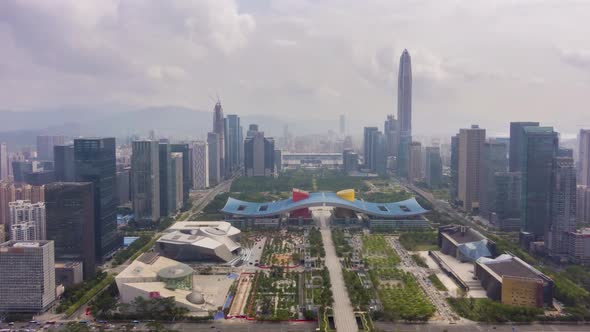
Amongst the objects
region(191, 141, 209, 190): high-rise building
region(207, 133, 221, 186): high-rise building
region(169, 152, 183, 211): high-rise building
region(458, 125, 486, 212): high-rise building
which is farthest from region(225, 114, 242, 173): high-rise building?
region(458, 125, 486, 212): high-rise building

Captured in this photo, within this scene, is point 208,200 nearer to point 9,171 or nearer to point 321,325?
point 9,171

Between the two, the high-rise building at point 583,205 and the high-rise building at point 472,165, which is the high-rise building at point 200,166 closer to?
the high-rise building at point 472,165

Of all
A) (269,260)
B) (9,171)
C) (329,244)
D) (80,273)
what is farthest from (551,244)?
(9,171)

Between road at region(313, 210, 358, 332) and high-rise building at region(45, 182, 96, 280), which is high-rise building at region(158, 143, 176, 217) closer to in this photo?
road at region(313, 210, 358, 332)

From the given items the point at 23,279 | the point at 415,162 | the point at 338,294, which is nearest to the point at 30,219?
the point at 23,279

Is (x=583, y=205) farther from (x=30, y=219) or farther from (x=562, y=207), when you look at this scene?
(x=30, y=219)

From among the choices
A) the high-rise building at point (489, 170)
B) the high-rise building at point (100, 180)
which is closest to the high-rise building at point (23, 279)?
the high-rise building at point (100, 180)
